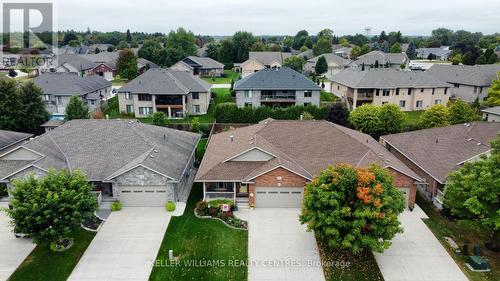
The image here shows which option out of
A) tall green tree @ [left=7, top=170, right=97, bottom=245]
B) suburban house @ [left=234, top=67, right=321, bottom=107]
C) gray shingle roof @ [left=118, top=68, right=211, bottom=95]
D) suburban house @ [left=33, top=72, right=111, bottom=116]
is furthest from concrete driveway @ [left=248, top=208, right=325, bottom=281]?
suburban house @ [left=33, top=72, right=111, bottom=116]

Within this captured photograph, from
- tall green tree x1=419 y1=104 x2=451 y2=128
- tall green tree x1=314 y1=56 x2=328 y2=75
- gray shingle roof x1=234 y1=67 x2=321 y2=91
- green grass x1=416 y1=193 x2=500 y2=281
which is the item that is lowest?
green grass x1=416 y1=193 x2=500 y2=281

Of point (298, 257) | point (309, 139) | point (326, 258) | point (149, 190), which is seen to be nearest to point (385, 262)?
point (326, 258)

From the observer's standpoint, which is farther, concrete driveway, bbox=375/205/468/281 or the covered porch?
the covered porch

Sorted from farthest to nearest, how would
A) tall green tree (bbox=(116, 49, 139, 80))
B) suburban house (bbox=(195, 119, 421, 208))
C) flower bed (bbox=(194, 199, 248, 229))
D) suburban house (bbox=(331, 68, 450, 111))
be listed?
1. tall green tree (bbox=(116, 49, 139, 80))
2. suburban house (bbox=(331, 68, 450, 111))
3. suburban house (bbox=(195, 119, 421, 208))
4. flower bed (bbox=(194, 199, 248, 229))

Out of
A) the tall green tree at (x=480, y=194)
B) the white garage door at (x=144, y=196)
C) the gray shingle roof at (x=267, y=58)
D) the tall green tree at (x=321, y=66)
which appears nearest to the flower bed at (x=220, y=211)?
the white garage door at (x=144, y=196)

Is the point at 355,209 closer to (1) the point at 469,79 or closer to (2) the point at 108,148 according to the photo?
(2) the point at 108,148

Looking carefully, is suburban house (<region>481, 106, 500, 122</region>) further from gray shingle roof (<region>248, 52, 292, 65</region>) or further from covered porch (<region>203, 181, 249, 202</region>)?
gray shingle roof (<region>248, 52, 292, 65</region>)
